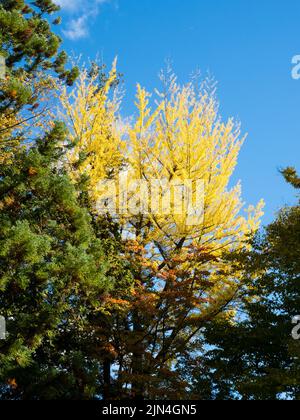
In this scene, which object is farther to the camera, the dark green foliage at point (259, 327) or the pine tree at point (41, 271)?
the dark green foliage at point (259, 327)

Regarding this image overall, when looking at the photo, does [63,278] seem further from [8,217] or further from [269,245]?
[269,245]

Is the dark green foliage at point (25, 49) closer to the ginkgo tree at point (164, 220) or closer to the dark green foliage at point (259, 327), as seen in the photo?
the ginkgo tree at point (164, 220)

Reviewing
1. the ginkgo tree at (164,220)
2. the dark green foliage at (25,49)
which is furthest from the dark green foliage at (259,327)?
the dark green foliage at (25,49)

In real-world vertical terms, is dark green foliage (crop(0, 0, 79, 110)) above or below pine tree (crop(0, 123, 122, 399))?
above

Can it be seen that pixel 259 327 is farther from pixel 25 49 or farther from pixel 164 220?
pixel 25 49

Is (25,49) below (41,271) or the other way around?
the other way around

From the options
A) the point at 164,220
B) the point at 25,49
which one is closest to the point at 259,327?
the point at 164,220

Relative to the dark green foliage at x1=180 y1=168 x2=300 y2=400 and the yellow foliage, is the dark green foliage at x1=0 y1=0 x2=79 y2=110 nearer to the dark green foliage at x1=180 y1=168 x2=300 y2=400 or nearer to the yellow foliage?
the yellow foliage

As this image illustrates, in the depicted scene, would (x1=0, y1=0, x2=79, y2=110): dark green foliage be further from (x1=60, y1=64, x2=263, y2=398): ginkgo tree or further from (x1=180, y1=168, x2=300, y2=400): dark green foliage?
(x1=180, y1=168, x2=300, y2=400): dark green foliage

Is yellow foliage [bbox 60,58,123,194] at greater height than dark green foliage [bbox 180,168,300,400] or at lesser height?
greater

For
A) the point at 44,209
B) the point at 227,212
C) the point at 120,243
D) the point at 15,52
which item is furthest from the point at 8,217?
the point at 227,212

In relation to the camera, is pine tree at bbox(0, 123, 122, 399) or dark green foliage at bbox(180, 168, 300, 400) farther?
dark green foliage at bbox(180, 168, 300, 400)

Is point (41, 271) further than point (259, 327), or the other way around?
point (259, 327)

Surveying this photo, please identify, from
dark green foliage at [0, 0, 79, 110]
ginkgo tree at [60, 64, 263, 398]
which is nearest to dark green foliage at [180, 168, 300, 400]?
ginkgo tree at [60, 64, 263, 398]
